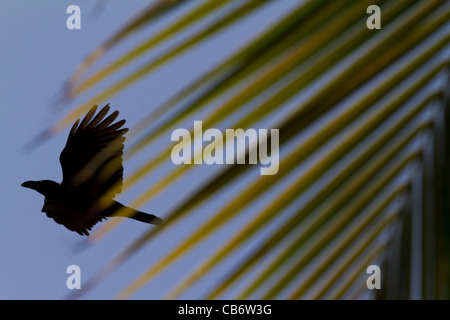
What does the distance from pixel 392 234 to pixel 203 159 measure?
203 mm

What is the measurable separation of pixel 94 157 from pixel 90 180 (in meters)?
0.04

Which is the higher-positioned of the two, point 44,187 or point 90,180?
point 44,187

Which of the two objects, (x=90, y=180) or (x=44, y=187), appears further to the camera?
(x=44, y=187)

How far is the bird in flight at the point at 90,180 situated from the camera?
271 mm

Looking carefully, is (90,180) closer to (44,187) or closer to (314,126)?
(314,126)

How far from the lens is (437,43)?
0.30m

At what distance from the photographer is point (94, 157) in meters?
0.29

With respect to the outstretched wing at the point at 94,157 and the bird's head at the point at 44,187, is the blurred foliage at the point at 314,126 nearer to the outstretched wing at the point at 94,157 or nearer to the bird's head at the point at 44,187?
the outstretched wing at the point at 94,157
